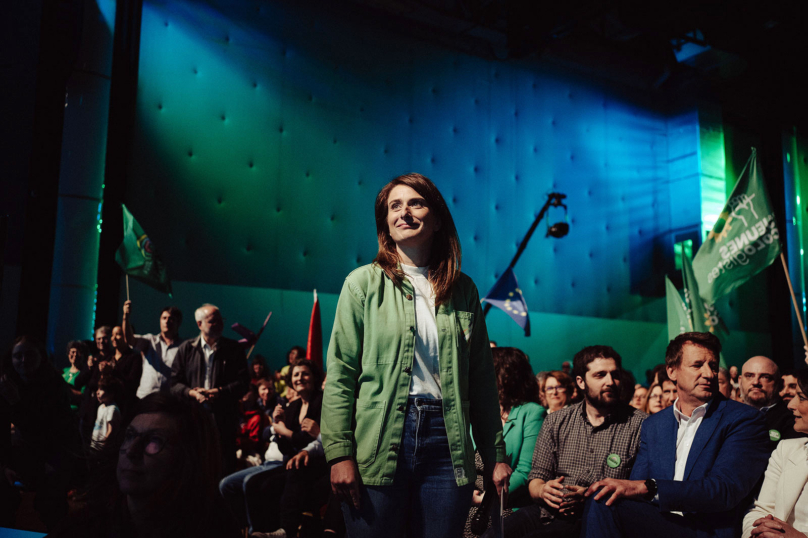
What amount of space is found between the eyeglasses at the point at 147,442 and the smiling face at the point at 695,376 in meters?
2.01

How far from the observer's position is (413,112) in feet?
34.8

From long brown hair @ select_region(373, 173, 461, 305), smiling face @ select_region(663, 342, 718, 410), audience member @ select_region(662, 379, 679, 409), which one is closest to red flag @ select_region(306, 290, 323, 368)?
audience member @ select_region(662, 379, 679, 409)

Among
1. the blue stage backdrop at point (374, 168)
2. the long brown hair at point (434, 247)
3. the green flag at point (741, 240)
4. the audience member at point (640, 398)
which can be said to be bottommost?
the audience member at point (640, 398)

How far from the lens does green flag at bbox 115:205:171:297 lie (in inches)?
275

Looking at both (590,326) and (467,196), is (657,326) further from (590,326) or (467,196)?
(467,196)

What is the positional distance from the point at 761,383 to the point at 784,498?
5.44 feet

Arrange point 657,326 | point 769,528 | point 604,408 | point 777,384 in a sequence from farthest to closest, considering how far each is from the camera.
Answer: point 657,326, point 777,384, point 604,408, point 769,528

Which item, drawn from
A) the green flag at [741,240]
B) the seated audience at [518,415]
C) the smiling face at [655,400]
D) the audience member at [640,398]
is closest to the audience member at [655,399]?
the smiling face at [655,400]

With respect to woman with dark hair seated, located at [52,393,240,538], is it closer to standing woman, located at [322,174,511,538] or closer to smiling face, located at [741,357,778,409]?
standing woman, located at [322,174,511,538]

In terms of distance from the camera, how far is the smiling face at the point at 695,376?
8.22 feet

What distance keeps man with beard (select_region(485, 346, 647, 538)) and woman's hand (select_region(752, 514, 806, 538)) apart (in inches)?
22.4

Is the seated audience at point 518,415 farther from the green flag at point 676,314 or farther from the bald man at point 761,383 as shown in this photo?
the green flag at point 676,314

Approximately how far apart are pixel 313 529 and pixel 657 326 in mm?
10336

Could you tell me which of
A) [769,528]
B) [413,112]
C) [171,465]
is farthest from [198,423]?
[413,112]
